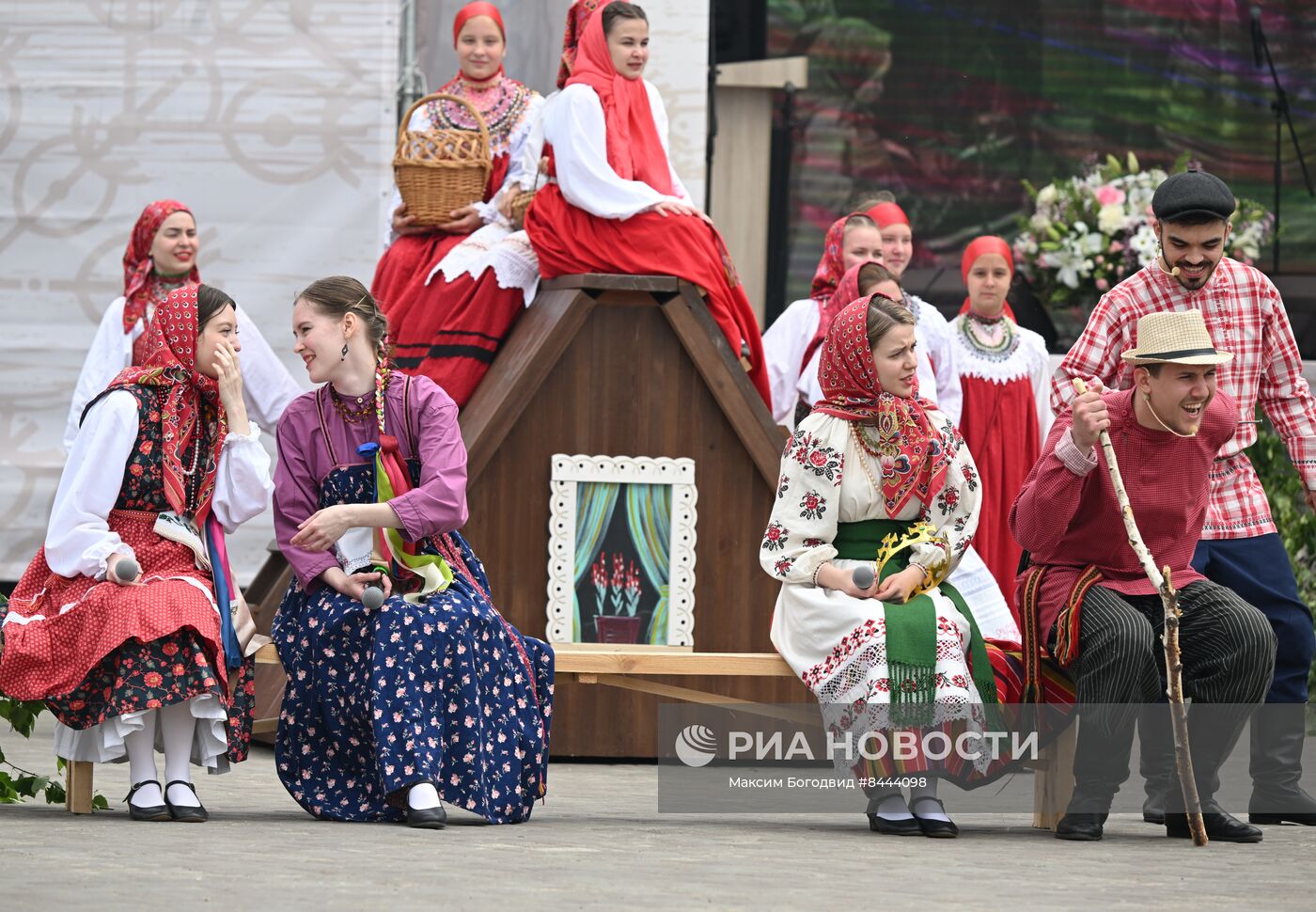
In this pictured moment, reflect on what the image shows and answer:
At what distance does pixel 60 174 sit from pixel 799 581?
13.9 feet

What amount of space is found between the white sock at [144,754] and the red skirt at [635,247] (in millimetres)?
2406

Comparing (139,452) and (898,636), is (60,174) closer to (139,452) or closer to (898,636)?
(139,452)

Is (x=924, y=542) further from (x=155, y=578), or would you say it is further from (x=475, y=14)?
(x=475, y=14)

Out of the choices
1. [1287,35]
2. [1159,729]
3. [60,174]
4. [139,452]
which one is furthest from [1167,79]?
[139,452]

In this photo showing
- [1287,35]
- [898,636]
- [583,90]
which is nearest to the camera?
[898,636]

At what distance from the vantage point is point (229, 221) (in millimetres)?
8258

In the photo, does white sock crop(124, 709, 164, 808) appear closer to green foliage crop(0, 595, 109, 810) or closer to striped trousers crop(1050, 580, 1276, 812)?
green foliage crop(0, 595, 109, 810)

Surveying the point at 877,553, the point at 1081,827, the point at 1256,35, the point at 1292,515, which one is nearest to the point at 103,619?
the point at 877,553

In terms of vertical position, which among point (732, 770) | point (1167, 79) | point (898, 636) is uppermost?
point (1167, 79)

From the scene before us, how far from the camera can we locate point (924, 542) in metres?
5.11

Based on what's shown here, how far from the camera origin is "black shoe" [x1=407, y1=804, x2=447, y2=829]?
4.89m

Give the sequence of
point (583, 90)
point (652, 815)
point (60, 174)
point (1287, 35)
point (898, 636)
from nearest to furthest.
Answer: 1. point (898, 636)
2. point (652, 815)
3. point (583, 90)
4. point (60, 174)
5. point (1287, 35)

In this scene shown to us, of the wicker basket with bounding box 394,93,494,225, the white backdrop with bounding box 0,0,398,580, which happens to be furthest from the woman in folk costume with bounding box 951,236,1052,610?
the white backdrop with bounding box 0,0,398,580

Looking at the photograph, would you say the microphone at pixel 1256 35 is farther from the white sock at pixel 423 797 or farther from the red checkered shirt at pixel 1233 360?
the white sock at pixel 423 797
